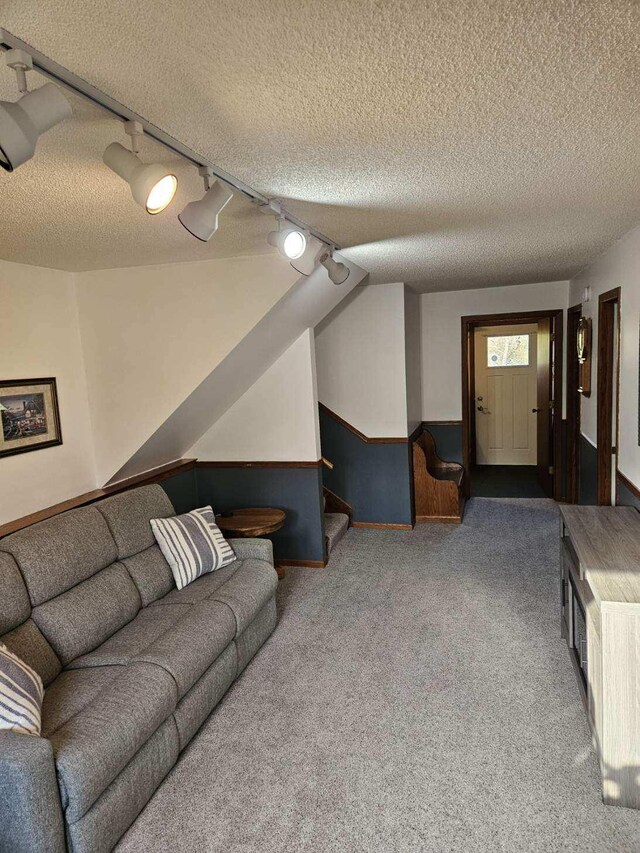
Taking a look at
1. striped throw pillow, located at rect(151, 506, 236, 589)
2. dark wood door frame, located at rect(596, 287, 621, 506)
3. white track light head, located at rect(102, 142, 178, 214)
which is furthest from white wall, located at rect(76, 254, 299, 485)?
dark wood door frame, located at rect(596, 287, 621, 506)

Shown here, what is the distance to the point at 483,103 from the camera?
148 centimetres

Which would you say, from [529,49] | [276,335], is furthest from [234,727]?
[529,49]

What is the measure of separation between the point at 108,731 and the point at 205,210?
1.74m

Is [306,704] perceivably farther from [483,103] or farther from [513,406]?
[513,406]

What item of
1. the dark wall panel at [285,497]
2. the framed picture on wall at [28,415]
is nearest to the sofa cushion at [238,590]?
the dark wall panel at [285,497]

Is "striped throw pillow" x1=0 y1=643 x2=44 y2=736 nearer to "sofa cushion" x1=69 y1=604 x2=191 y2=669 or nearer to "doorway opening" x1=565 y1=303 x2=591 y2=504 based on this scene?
"sofa cushion" x1=69 y1=604 x2=191 y2=669

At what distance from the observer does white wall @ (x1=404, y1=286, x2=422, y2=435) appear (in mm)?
5254

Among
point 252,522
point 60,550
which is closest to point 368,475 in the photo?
point 252,522

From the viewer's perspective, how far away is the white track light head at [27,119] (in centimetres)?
113

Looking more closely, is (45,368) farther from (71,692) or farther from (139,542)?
(71,692)

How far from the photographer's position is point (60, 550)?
261cm

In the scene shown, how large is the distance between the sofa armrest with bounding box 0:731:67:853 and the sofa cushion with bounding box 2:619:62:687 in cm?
55

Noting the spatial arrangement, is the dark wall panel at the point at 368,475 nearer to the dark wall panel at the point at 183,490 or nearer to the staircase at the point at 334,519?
the staircase at the point at 334,519

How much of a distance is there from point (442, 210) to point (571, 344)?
3.33m
